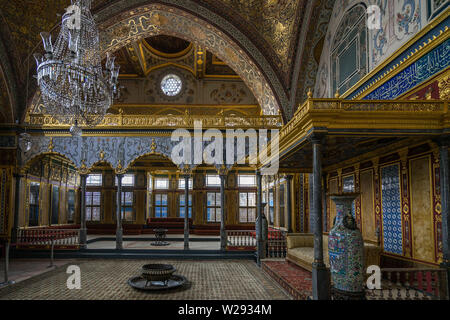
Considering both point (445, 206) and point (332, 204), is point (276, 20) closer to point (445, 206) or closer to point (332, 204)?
point (332, 204)

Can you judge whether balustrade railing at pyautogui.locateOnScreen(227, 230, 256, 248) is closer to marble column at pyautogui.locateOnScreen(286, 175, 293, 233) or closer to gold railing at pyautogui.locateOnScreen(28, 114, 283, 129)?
marble column at pyautogui.locateOnScreen(286, 175, 293, 233)

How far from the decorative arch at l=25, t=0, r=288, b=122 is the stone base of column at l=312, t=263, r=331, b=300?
7.38 m

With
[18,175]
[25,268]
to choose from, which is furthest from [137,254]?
[18,175]

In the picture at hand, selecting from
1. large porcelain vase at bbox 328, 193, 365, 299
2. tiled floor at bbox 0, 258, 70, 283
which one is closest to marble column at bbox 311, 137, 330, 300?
large porcelain vase at bbox 328, 193, 365, 299

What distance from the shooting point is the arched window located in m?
7.37

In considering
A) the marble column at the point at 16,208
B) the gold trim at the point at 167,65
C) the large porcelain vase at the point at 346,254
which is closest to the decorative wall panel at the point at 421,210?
the large porcelain vase at the point at 346,254

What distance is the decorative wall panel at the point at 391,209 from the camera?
5977 mm

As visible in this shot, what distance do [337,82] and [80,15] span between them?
6.14 metres

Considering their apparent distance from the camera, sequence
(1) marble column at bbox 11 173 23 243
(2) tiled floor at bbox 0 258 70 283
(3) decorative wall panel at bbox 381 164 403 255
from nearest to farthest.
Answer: (3) decorative wall panel at bbox 381 164 403 255 < (2) tiled floor at bbox 0 258 70 283 < (1) marble column at bbox 11 173 23 243

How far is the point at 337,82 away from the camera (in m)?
8.74

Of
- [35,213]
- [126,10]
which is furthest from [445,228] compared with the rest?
[35,213]

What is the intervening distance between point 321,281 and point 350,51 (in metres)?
5.48

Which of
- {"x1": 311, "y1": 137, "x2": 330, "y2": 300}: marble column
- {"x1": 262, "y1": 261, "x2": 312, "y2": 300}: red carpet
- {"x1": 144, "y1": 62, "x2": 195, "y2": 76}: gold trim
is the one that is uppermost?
{"x1": 144, "y1": 62, "x2": 195, "y2": 76}: gold trim

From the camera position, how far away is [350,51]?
798cm
